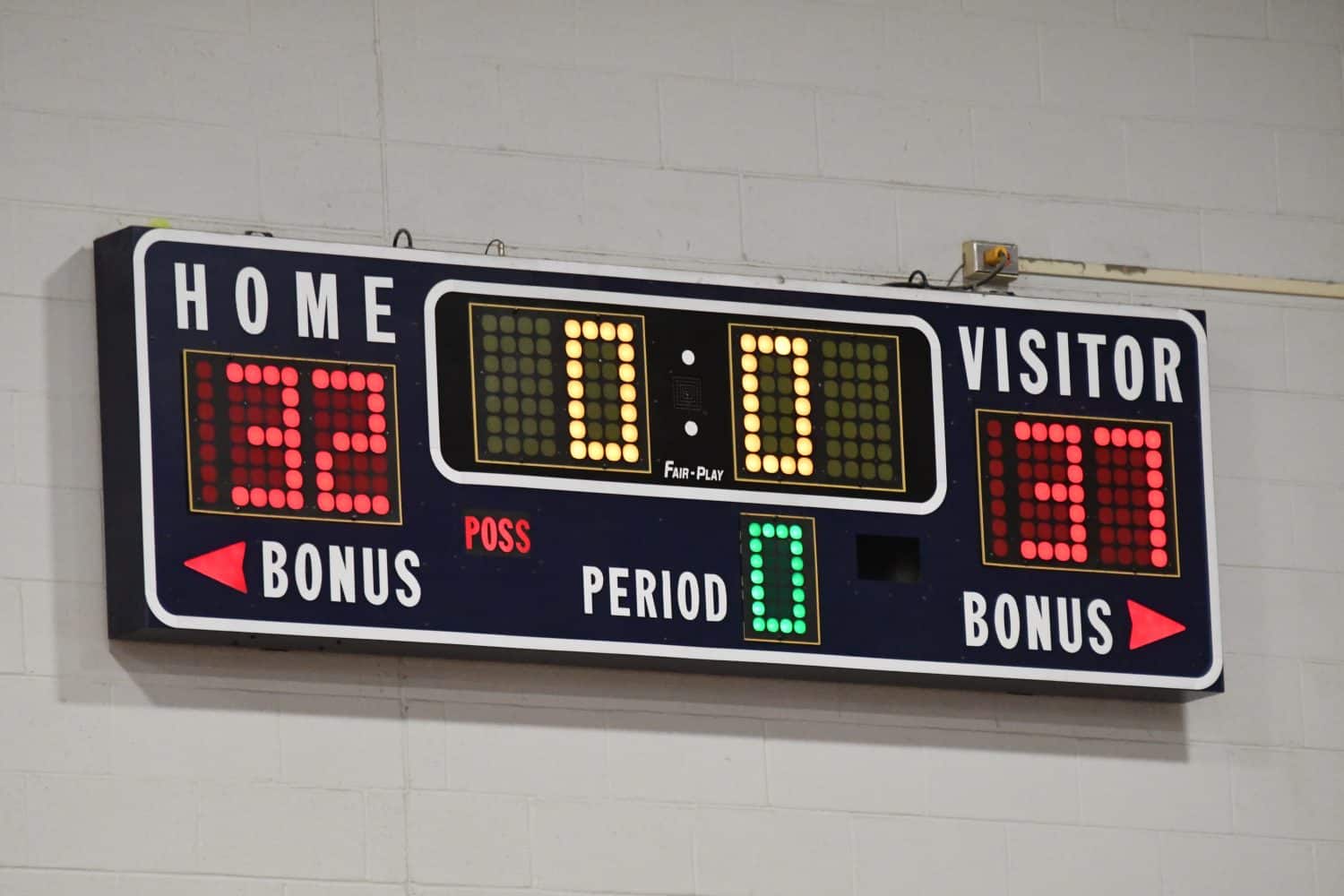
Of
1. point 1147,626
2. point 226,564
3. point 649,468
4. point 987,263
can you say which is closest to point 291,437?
point 226,564

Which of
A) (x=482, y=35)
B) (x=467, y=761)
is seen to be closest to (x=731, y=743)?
(x=467, y=761)

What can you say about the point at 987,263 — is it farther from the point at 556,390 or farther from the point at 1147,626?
the point at 556,390

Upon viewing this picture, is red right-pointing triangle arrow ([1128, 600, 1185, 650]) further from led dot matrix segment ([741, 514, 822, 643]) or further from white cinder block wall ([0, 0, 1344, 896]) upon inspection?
led dot matrix segment ([741, 514, 822, 643])

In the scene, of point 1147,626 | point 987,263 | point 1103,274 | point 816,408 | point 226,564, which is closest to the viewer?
point 226,564

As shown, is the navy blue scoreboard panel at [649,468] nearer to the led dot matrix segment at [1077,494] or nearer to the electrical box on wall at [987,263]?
the led dot matrix segment at [1077,494]

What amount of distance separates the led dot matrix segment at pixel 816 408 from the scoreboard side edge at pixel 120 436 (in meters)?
1.05

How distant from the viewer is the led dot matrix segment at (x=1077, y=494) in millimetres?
5504

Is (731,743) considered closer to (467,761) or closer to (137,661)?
(467,761)

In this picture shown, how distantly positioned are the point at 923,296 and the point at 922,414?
0.22 m

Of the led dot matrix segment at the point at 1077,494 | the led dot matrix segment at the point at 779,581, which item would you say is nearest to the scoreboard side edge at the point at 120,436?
the led dot matrix segment at the point at 779,581

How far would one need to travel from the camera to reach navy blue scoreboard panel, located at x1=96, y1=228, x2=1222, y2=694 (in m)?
5.01

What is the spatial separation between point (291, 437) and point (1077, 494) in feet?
4.79

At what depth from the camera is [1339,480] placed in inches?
235

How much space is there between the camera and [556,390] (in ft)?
17.2
